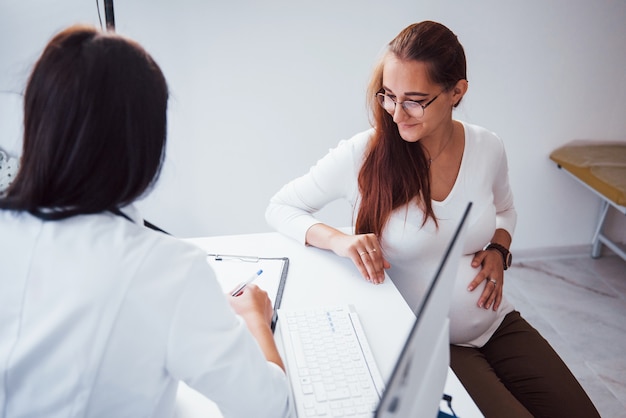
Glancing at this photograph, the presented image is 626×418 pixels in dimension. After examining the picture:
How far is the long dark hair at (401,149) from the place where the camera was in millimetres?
1229

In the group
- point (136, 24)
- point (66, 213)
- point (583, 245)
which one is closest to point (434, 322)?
point (66, 213)

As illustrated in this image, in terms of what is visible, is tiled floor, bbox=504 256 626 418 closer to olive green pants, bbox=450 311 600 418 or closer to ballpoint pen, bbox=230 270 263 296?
olive green pants, bbox=450 311 600 418

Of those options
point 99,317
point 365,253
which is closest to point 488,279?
point 365,253

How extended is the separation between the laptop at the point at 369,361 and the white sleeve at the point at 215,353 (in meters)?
0.15

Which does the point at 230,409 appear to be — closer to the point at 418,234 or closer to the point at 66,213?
the point at 66,213

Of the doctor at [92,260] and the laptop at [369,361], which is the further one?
the doctor at [92,260]

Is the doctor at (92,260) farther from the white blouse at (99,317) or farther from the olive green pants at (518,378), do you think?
the olive green pants at (518,378)

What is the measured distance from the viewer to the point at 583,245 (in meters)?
2.73

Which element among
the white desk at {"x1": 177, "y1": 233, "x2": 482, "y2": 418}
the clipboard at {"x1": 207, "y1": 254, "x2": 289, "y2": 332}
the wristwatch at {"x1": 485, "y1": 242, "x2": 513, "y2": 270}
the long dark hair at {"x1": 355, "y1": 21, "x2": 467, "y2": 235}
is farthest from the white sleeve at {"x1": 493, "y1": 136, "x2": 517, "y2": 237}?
the clipboard at {"x1": 207, "y1": 254, "x2": 289, "y2": 332}

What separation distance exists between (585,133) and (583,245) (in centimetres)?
60

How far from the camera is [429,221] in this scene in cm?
131

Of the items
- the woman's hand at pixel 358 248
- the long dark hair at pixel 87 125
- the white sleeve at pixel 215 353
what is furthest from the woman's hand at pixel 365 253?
the long dark hair at pixel 87 125

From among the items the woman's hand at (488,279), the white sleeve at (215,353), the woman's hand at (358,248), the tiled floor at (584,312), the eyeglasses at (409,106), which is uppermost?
the eyeglasses at (409,106)

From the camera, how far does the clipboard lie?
1.15 m
